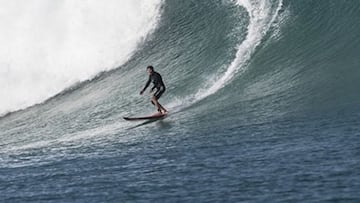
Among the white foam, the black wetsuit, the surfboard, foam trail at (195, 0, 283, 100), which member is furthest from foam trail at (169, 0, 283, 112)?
the white foam

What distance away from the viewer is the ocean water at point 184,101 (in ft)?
56.2

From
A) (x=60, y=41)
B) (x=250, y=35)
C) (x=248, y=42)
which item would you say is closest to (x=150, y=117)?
(x=248, y=42)

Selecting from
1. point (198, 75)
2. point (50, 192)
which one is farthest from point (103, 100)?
point (50, 192)

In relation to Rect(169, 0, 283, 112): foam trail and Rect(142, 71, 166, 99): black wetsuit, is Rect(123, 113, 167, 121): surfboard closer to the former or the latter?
Rect(169, 0, 283, 112): foam trail

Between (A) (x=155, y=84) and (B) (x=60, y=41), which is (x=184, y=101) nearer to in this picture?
(A) (x=155, y=84)

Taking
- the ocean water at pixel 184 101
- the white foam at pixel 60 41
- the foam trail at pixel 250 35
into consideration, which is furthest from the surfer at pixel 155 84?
the white foam at pixel 60 41

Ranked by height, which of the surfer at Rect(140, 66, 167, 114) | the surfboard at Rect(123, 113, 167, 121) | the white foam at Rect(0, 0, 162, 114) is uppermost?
the white foam at Rect(0, 0, 162, 114)

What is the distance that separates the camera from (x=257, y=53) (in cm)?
2756

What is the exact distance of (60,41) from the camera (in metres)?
34.0

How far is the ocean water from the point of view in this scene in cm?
1714

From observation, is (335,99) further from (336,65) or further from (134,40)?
(134,40)

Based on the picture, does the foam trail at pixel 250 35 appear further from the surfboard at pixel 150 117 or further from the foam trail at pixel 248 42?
the surfboard at pixel 150 117

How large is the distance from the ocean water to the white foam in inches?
2.5

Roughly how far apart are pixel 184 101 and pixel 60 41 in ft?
32.6
